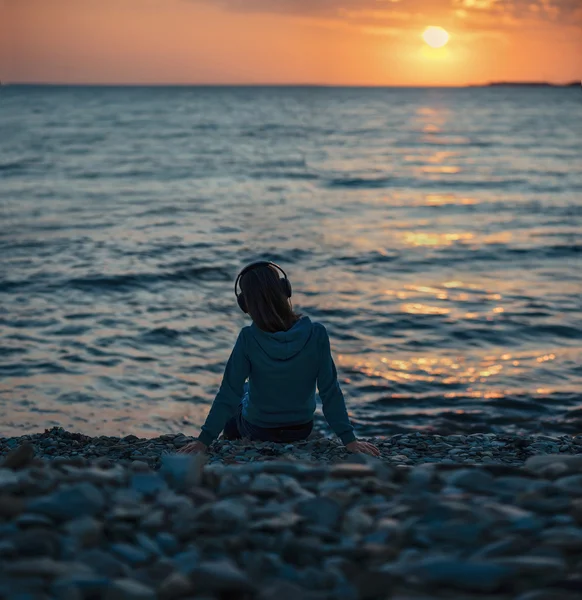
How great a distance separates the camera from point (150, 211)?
24.9 m

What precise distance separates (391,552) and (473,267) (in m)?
15.2

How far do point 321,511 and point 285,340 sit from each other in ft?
6.12

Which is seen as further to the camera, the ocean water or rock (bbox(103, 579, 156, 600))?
the ocean water

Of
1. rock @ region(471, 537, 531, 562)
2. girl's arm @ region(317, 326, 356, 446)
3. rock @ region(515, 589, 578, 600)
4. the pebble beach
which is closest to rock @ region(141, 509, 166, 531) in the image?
the pebble beach

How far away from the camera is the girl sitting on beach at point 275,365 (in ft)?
15.9

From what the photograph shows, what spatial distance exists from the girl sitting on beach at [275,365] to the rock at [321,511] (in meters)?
1.79

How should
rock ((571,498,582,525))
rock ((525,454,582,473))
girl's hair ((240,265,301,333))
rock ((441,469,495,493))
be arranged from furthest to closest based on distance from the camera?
girl's hair ((240,265,301,333)) < rock ((525,454,582,473)) < rock ((441,469,495,493)) < rock ((571,498,582,525))

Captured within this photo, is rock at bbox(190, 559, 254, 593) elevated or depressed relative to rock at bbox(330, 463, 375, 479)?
depressed

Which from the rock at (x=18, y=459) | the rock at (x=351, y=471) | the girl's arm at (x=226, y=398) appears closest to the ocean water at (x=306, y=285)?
the girl's arm at (x=226, y=398)

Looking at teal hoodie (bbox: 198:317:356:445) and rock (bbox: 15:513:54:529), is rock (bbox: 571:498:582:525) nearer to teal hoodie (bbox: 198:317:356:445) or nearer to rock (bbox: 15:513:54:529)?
teal hoodie (bbox: 198:317:356:445)

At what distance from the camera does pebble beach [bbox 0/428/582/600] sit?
267 cm

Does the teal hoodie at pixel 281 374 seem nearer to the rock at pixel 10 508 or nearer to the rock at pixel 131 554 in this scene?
the rock at pixel 10 508

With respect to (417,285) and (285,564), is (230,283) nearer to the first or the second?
(417,285)

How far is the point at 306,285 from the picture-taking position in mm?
15359
